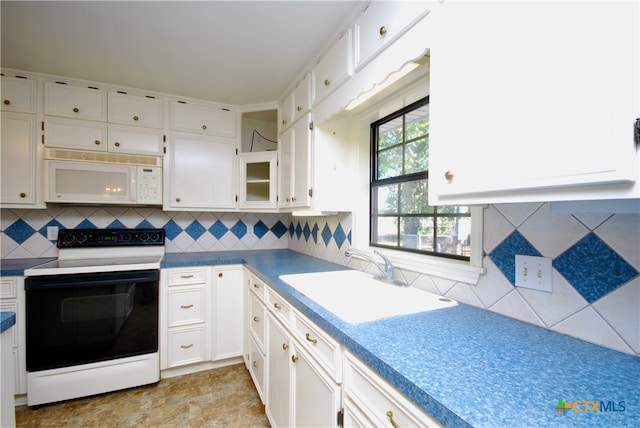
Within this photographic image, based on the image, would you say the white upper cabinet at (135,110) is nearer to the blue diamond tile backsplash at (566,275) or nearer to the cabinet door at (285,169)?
the cabinet door at (285,169)

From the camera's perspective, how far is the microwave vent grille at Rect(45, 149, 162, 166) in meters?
2.12

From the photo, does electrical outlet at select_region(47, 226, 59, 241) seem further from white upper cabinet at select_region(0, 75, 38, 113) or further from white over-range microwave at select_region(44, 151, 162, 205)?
white upper cabinet at select_region(0, 75, 38, 113)

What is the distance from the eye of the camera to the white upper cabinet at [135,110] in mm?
2254

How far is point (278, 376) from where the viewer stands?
58.3 inches

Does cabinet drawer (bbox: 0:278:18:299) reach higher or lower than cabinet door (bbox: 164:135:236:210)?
lower

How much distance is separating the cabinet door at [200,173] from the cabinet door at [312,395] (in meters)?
1.74

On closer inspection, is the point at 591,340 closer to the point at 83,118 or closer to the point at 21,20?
the point at 21,20

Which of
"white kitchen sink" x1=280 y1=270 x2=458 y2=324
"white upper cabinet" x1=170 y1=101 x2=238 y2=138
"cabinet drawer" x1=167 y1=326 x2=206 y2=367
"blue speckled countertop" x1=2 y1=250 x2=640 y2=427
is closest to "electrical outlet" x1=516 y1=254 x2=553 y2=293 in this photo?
"blue speckled countertop" x1=2 y1=250 x2=640 y2=427

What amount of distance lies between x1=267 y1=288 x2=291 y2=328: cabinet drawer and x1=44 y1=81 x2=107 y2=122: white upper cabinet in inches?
77.6

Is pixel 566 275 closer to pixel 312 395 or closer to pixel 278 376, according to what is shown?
pixel 312 395

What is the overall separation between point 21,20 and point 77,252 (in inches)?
62.0

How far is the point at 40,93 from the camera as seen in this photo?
2.07 metres

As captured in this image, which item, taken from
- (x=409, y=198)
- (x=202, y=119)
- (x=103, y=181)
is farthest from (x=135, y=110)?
(x=409, y=198)

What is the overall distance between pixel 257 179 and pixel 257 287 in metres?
1.12
